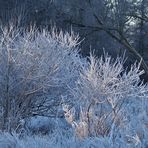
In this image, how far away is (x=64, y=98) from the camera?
417 inches

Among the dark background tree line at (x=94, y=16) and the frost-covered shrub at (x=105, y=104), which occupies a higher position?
the frost-covered shrub at (x=105, y=104)

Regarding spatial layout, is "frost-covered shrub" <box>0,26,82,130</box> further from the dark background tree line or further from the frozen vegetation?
the dark background tree line

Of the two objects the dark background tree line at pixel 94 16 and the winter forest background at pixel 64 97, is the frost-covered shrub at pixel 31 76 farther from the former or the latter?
the dark background tree line at pixel 94 16

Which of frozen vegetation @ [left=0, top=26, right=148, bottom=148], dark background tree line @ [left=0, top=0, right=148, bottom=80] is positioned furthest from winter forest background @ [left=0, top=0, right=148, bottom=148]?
dark background tree line @ [left=0, top=0, right=148, bottom=80]

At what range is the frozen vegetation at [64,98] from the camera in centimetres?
725

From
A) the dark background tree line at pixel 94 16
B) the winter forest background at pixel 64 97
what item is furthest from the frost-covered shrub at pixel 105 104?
the dark background tree line at pixel 94 16

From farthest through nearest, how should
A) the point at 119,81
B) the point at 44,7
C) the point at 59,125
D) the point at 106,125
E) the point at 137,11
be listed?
the point at 137,11 < the point at 44,7 < the point at 59,125 < the point at 119,81 < the point at 106,125

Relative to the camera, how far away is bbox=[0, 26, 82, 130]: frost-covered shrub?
9.71 meters

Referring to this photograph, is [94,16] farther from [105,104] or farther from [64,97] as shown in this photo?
[105,104]

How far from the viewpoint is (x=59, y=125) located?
31.8ft

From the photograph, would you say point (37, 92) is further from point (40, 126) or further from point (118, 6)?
point (118, 6)

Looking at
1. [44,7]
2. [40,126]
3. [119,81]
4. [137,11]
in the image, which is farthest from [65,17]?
[119,81]

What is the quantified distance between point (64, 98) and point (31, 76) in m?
1.04

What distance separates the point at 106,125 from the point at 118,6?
60.8ft
